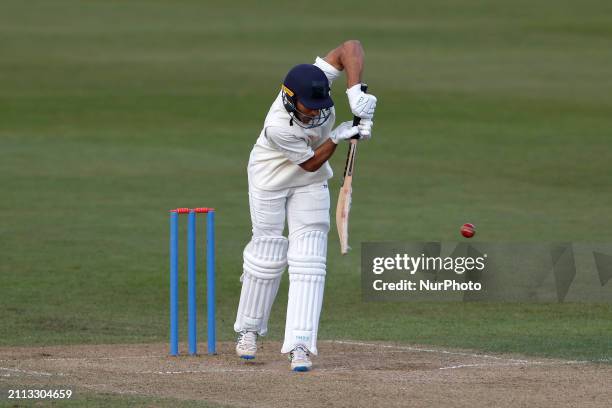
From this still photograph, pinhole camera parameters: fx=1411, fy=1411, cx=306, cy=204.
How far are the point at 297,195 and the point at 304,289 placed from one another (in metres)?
0.59

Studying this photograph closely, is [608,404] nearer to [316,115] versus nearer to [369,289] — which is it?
[316,115]

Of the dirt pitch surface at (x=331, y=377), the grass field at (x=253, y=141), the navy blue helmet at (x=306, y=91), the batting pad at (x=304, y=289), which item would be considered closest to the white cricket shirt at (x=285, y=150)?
the navy blue helmet at (x=306, y=91)

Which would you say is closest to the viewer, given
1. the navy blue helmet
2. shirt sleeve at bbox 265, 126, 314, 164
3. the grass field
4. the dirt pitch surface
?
the dirt pitch surface

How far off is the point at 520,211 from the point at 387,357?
9.51 m

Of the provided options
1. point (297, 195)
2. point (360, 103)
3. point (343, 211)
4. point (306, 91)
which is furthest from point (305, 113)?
point (343, 211)

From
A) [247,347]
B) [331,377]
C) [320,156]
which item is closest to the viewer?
[331,377]

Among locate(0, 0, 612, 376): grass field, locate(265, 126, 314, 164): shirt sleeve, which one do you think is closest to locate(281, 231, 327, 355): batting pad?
locate(265, 126, 314, 164): shirt sleeve

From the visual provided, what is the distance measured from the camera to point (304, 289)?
27.2ft

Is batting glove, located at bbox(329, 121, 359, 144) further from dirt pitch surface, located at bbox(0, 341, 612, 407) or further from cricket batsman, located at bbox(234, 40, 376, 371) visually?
dirt pitch surface, located at bbox(0, 341, 612, 407)

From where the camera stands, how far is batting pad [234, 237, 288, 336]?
856 centimetres

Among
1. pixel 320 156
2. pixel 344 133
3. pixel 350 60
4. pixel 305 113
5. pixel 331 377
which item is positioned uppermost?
pixel 350 60

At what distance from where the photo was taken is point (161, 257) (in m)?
14.8

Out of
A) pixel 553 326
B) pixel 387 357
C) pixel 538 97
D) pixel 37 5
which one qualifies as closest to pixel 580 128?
pixel 538 97

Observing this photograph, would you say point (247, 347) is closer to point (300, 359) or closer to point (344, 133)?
point (300, 359)
